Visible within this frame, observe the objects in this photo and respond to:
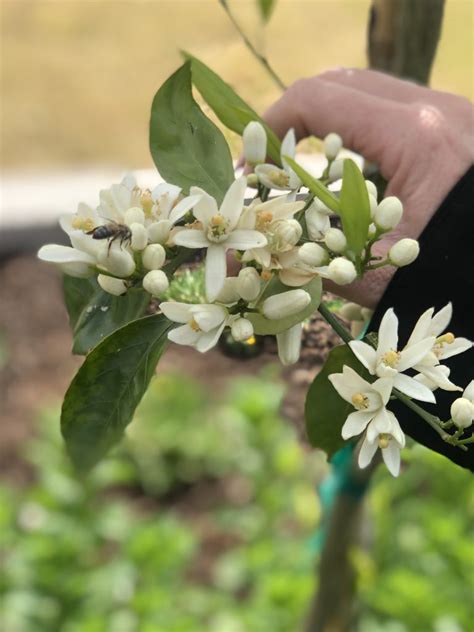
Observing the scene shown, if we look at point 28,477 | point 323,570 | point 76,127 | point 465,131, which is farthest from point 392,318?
point 28,477

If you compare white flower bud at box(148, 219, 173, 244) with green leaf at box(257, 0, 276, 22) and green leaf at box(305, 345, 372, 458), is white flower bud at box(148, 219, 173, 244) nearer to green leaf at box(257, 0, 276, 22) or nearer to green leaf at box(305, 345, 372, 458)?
green leaf at box(305, 345, 372, 458)

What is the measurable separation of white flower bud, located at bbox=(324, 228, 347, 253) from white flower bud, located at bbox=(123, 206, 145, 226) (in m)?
0.08

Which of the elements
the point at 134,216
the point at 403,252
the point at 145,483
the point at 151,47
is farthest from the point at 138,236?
the point at 145,483

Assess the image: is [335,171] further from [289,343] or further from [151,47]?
[151,47]

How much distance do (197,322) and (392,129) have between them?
0.28 m

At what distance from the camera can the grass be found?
755 millimetres

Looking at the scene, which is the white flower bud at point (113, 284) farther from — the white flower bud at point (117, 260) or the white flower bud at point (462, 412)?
the white flower bud at point (462, 412)

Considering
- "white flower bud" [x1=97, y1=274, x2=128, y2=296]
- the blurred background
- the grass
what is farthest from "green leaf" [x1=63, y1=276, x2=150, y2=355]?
the blurred background

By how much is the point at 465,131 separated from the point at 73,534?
958mm

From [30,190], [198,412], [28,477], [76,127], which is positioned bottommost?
[28,477]

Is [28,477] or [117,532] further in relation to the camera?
[28,477]

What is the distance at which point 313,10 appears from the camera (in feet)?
2.64

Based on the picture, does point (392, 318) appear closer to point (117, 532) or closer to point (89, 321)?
point (89, 321)

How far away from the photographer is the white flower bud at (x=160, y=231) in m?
0.38
